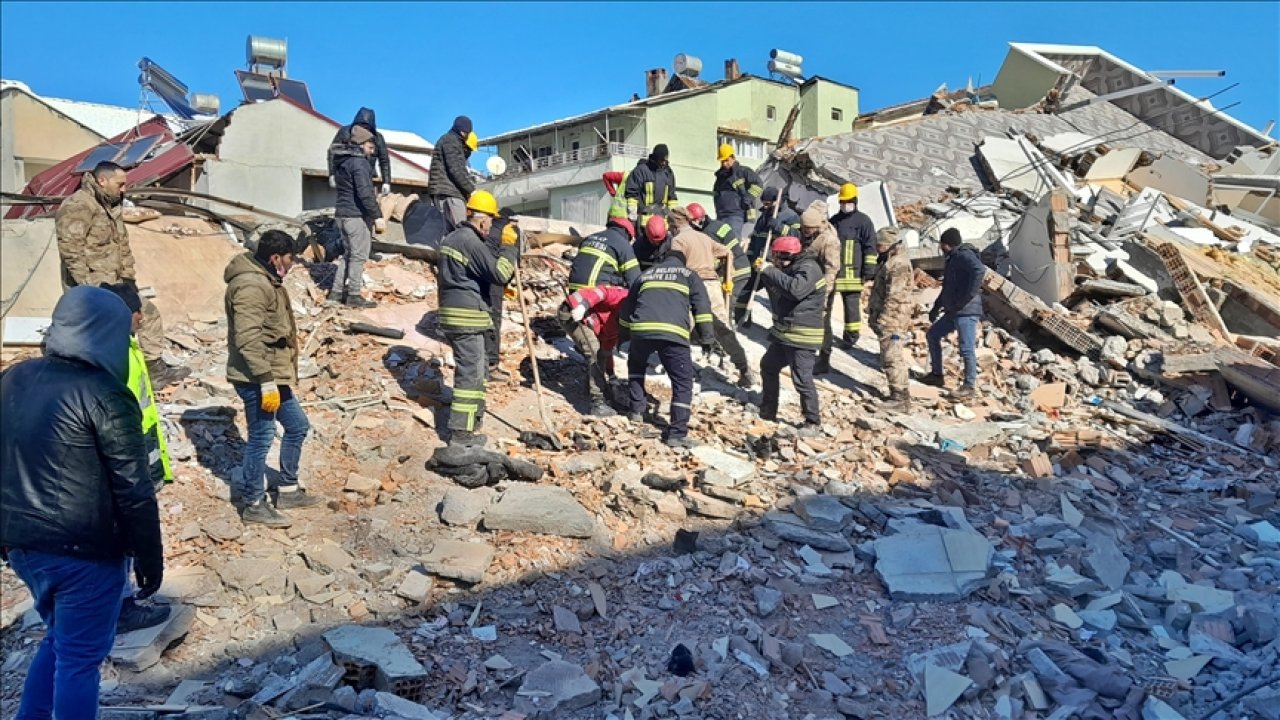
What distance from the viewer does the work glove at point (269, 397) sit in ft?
15.1

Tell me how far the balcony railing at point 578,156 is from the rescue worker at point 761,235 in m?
16.1

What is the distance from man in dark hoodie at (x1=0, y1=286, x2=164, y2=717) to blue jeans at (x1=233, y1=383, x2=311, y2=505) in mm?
1906

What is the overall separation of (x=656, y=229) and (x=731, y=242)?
2.37 meters

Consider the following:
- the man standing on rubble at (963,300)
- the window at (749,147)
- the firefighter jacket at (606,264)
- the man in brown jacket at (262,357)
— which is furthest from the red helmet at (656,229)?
the window at (749,147)

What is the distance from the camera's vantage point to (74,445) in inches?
105

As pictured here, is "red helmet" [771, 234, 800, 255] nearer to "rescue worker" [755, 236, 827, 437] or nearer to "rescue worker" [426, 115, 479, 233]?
"rescue worker" [755, 236, 827, 437]

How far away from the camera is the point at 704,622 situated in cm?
402

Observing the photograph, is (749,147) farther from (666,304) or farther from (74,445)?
(74,445)

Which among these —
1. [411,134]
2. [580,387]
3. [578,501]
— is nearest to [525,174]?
[411,134]

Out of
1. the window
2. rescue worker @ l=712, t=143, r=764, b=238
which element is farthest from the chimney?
rescue worker @ l=712, t=143, r=764, b=238

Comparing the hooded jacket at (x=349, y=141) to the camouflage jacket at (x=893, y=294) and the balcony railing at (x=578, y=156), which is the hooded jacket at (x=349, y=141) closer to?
the camouflage jacket at (x=893, y=294)

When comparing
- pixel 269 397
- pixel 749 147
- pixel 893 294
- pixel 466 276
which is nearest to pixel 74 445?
pixel 269 397

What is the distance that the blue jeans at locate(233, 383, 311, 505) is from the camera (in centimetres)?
471

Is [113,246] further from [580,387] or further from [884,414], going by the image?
[884,414]
